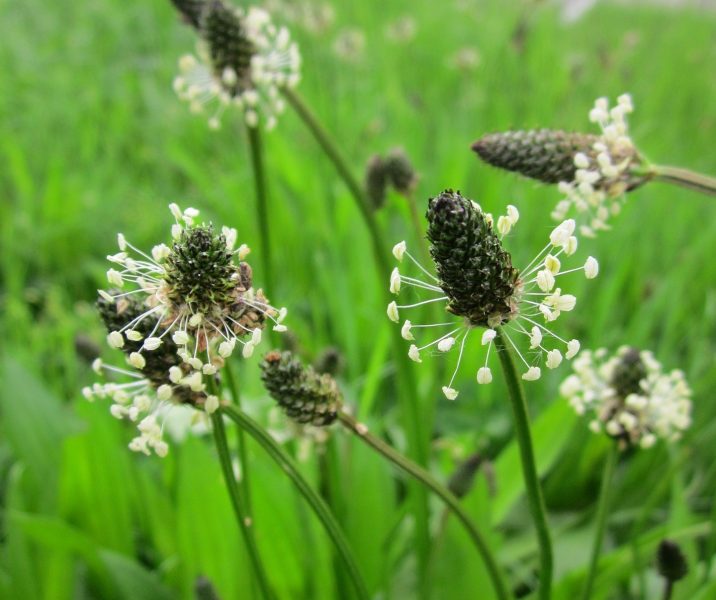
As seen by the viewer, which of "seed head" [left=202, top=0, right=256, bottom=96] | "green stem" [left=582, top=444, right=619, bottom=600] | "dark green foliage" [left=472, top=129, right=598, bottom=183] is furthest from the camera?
"seed head" [left=202, top=0, right=256, bottom=96]

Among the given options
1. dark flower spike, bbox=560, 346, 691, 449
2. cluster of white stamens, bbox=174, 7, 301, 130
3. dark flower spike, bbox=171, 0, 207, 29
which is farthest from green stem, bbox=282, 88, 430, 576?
dark flower spike, bbox=560, 346, 691, 449

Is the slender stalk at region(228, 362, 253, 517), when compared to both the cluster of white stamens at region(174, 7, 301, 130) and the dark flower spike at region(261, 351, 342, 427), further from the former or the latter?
the cluster of white stamens at region(174, 7, 301, 130)

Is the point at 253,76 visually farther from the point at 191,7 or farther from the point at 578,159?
the point at 578,159

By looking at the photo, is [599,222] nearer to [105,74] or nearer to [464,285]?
[464,285]

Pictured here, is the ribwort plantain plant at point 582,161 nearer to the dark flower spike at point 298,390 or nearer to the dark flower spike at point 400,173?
the dark flower spike at point 298,390

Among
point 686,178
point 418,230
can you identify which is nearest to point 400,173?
point 418,230

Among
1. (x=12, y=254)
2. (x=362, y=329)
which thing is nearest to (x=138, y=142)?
(x=12, y=254)
